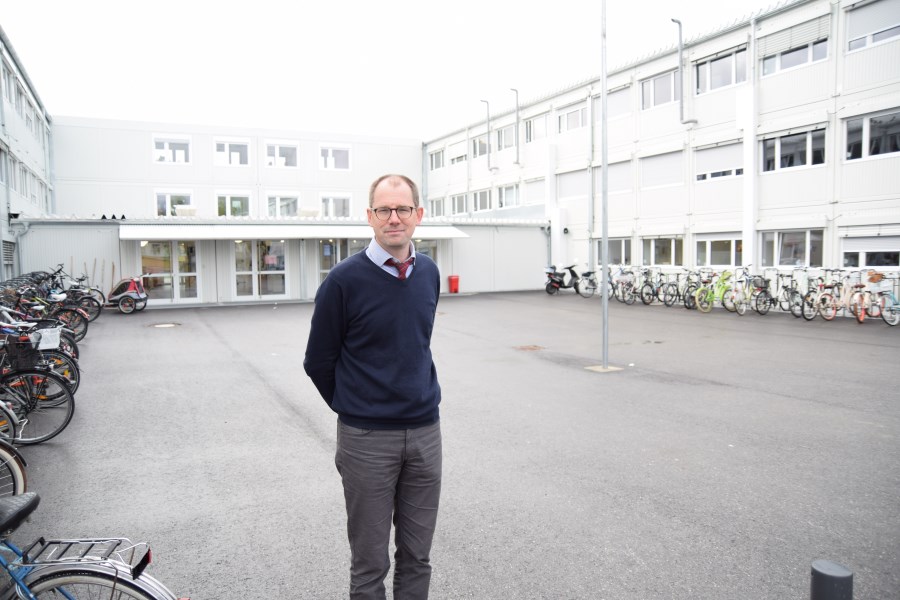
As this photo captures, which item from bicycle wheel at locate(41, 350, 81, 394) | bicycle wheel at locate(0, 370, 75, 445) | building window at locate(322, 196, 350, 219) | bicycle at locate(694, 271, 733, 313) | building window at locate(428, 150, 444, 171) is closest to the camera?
bicycle wheel at locate(0, 370, 75, 445)

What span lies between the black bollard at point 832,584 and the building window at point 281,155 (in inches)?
1366

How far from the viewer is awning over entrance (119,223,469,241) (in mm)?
21078

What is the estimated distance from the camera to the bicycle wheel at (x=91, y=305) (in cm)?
1548

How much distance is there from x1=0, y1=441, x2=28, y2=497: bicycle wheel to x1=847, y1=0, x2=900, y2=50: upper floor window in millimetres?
19318

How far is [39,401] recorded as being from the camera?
596 cm

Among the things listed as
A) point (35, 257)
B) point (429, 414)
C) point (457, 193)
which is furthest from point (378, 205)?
point (457, 193)

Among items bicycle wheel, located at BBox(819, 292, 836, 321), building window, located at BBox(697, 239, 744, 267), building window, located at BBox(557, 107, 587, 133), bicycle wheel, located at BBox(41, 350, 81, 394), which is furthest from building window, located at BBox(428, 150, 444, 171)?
bicycle wheel, located at BBox(41, 350, 81, 394)

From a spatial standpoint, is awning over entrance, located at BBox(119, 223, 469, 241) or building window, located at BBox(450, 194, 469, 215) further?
building window, located at BBox(450, 194, 469, 215)

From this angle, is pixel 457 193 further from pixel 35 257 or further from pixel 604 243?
pixel 604 243

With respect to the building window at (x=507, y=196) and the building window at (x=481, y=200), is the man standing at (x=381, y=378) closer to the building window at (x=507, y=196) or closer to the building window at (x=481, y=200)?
the building window at (x=507, y=196)

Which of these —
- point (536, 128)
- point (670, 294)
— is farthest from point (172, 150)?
point (670, 294)

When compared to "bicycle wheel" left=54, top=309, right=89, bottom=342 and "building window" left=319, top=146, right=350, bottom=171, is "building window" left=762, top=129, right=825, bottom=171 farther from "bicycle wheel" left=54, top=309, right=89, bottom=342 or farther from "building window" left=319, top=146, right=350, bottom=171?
"building window" left=319, top=146, right=350, bottom=171

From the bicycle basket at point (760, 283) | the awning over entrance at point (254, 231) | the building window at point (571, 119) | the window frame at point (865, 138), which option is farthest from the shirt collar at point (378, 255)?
the building window at point (571, 119)

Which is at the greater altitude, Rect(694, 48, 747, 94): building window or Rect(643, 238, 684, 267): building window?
Rect(694, 48, 747, 94): building window
